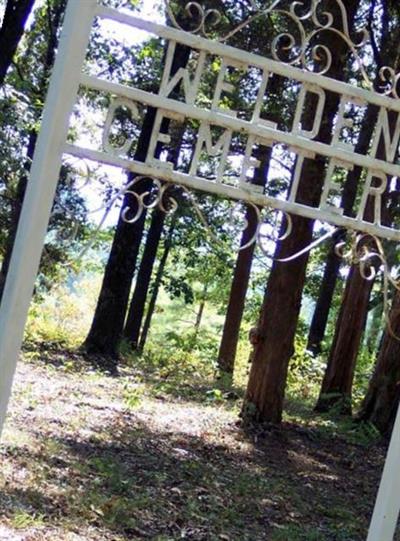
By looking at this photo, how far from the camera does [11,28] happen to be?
8.59m

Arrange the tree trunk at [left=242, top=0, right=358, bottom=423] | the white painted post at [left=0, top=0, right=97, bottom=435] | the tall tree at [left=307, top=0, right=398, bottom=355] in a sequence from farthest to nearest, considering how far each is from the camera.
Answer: the tall tree at [left=307, top=0, right=398, bottom=355] < the tree trunk at [left=242, top=0, right=358, bottom=423] < the white painted post at [left=0, top=0, right=97, bottom=435]

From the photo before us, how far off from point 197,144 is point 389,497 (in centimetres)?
148

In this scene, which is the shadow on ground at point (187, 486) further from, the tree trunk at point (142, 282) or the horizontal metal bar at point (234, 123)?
the tree trunk at point (142, 282)

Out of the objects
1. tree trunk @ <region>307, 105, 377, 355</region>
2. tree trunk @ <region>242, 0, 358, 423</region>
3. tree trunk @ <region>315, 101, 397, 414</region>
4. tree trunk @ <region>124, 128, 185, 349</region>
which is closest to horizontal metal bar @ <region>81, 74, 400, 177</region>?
tree trunk @ <region>242, 0, 358, 423</region>

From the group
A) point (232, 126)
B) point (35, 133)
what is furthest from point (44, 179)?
point (35, 133)

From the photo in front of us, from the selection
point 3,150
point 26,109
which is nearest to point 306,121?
point 26,109

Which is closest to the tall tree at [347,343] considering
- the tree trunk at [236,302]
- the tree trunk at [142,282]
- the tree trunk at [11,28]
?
the tree trunk at [236,302]

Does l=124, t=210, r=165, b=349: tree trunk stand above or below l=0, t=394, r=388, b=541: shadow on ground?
above

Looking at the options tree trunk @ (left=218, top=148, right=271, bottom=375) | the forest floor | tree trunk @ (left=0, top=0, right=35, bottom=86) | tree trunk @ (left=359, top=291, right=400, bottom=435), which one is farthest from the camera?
tree trunk @ (left=218, top=148, right=271, bottom=375)

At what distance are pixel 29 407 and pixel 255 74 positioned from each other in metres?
8.66

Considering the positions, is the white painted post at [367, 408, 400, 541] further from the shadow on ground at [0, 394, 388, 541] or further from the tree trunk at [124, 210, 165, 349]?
the tree trunk at [124, 210, 165, 349]

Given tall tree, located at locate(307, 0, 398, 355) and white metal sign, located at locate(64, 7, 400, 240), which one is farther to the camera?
tall tree, located at locate(307, 0, 398, 355)

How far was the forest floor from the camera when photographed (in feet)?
15.5

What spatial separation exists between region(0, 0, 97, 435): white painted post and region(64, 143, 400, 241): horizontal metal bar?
88 millimetres
